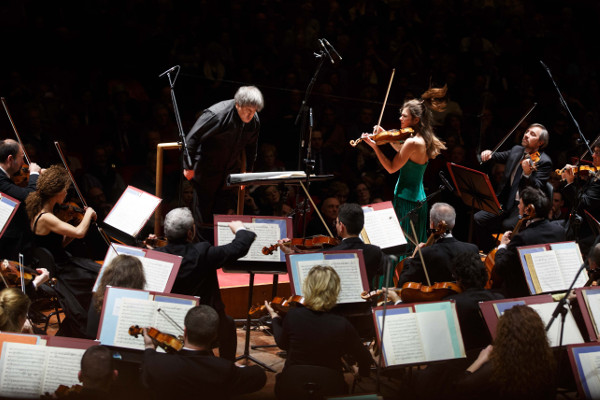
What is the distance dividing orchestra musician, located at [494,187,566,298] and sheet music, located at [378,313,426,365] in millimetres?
1105

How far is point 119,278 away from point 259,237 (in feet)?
3.39

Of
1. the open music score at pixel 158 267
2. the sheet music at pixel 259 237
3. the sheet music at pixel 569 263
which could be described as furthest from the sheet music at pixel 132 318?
the sheet music at pixel 569 263

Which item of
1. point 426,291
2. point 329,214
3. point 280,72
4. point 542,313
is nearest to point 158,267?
point 426,291

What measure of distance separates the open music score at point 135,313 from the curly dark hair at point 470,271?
4.68 ft

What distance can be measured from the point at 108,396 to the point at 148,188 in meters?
3.41

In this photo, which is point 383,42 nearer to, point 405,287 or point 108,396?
point 405,287

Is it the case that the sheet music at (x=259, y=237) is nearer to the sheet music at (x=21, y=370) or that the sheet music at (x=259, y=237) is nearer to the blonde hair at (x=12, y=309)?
the blonde hair at (x=12, y=309)

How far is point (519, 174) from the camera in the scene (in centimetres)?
543

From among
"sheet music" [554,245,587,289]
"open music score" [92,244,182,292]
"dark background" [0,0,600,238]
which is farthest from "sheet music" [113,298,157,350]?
"dark background" [0,0,600,238]

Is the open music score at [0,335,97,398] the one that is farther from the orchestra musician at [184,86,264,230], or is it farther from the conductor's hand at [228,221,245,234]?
the orchestra musician at [184,86,264,230]

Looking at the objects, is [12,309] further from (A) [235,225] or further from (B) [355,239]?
(B) [355,239]

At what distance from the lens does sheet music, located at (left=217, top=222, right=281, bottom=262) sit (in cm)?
395

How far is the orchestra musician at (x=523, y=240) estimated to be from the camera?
3.92 meters

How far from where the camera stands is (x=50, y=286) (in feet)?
13.2
